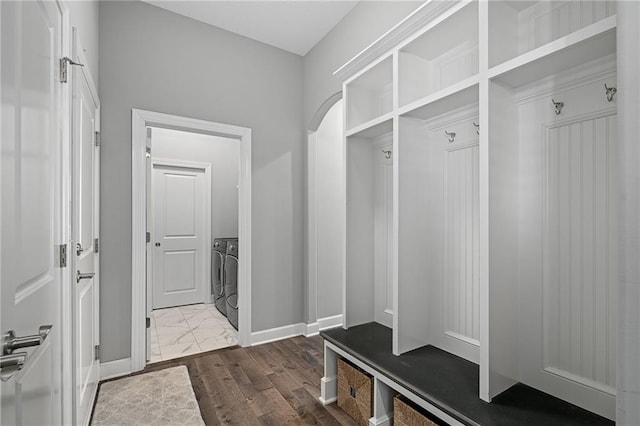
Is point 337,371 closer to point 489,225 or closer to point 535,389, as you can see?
point 535,389

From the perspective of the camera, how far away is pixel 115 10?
2.57 m

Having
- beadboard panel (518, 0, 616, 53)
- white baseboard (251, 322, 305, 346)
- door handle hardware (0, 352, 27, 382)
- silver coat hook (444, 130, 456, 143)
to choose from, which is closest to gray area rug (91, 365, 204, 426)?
white baseboard (251, 322, 305, 346)

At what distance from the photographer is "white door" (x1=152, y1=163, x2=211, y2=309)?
4508 millimetres

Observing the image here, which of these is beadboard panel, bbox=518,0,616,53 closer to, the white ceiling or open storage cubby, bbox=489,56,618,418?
open storage cubby, bbox=489,56,618,418

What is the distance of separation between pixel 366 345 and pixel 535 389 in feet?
2.84

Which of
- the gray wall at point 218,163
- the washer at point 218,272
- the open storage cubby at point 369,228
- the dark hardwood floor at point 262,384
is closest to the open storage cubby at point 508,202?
the open storage cubby at point 369,228

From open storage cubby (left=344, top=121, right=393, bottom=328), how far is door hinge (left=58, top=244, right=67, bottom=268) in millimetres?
1597

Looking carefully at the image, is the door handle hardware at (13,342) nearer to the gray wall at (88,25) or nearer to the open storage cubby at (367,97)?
the gray wall at (88,25)

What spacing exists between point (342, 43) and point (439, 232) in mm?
1974

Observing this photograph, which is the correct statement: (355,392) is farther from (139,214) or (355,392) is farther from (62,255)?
(139,214)

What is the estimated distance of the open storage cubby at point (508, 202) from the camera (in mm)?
1281

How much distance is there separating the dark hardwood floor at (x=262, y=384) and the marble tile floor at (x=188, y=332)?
207 mm

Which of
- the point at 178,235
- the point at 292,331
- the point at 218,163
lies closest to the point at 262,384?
the point at 292,331

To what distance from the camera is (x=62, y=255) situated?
136 centimetres
